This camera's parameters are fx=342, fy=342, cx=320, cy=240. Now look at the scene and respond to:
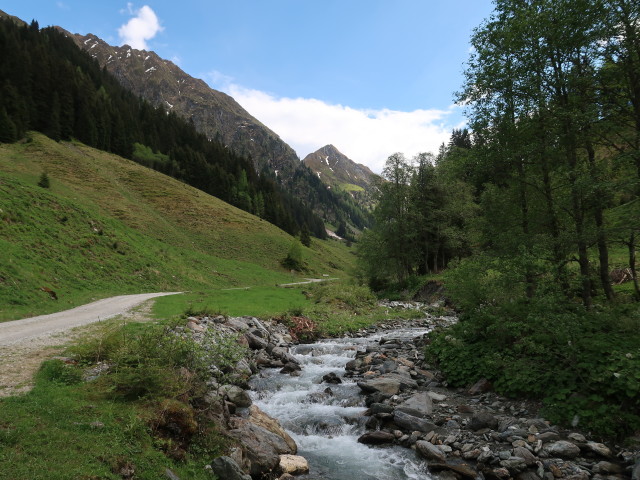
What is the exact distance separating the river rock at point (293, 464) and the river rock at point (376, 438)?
1.94 m

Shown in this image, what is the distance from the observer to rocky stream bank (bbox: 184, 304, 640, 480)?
770cm

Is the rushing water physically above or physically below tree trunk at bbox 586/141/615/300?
below

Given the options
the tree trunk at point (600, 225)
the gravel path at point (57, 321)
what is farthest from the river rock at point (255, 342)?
the tree trunk at point (600, 225)

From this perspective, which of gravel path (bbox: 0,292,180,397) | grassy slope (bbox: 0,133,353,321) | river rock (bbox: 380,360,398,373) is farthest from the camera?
grassy slope (bbox: 0,133,353,321)

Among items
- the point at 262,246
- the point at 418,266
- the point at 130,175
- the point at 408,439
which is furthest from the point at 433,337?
the point at 130,175

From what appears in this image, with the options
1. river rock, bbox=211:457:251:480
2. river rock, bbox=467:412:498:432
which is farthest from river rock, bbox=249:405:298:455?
river rock, bbox=467:412:498:432

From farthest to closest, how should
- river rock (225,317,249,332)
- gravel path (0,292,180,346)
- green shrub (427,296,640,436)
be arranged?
river rock (225,317,249,332), gravel path (0,292,180,346), green shrub (427,296,640,436)

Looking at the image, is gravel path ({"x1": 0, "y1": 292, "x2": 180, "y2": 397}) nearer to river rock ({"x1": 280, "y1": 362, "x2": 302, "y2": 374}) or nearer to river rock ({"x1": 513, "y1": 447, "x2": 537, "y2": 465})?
river rock ({"x1": 280, "y1": 362, "x2": 302, "y2": 374})

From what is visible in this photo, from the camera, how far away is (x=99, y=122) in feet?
299

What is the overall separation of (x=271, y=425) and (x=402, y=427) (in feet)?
12.7

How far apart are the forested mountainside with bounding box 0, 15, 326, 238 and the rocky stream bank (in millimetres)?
82155

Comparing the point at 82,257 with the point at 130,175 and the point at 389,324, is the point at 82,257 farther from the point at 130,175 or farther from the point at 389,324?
the point at 130,175

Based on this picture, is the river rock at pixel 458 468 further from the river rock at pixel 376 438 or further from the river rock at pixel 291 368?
the river rock at pixel 291 368

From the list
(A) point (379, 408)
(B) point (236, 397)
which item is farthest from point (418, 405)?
(B) point (236, 397)
